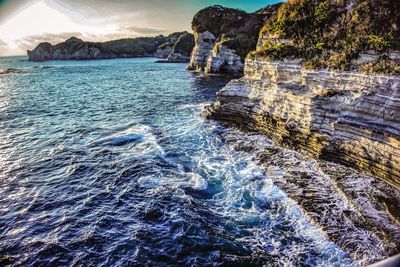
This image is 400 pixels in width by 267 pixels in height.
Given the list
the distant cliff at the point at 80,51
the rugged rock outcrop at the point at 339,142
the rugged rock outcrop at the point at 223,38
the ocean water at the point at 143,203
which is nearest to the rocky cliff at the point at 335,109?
the rugged rock outcrop at the point at 339,142

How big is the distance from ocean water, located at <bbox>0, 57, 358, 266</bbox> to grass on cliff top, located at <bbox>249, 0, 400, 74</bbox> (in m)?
8.14

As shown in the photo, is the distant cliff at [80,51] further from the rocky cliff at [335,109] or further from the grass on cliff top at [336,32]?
the rocky cliff at [335,109]

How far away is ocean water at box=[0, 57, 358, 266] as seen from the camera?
1052cm

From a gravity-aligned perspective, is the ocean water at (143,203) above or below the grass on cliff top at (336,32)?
below

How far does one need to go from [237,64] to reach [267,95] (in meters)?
42.3

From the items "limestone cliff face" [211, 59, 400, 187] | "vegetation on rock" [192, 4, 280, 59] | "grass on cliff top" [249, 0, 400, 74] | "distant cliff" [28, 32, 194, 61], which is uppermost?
"vegetation on rock" [192, 4, 280, 59]

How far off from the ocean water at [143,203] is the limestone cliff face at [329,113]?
347 centimetres

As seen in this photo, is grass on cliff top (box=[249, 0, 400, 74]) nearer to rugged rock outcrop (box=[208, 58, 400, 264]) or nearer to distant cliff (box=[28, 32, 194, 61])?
rugged rock outcrop (box=[208, 58, 400, 264])

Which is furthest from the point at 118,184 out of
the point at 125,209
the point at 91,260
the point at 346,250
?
the point at 346,250

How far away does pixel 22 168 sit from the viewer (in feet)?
57.1

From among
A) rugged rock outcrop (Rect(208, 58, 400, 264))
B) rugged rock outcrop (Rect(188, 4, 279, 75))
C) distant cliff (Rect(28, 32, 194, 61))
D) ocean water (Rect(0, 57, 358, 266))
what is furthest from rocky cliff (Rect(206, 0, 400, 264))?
distant cliff (Rect(28, 32, 194, 61))

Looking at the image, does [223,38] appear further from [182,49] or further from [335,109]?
[182,49]

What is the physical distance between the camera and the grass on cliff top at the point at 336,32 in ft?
56.2

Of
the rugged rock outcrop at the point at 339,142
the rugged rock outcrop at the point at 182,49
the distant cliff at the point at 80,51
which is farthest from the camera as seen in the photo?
the distant cliff at the point at 80,51
